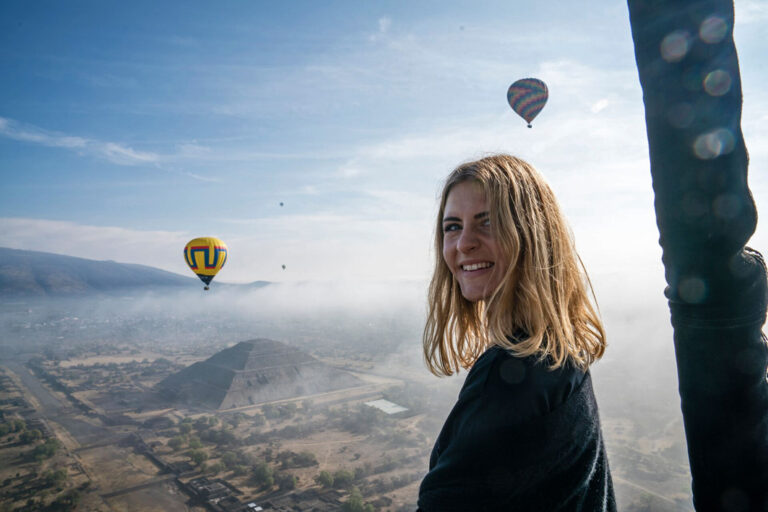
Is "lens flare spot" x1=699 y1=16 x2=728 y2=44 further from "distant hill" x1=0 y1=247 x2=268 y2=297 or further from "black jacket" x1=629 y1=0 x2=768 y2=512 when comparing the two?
"distant hill" x1=0 y1=247 x2=268 y2=297

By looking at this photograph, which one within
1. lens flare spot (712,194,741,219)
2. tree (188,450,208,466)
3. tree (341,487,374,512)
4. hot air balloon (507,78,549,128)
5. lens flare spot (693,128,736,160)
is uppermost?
hot air balloon (507,78,549,128)

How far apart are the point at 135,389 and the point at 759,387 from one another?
3766cm

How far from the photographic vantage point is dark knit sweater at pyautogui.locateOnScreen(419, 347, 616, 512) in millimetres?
787

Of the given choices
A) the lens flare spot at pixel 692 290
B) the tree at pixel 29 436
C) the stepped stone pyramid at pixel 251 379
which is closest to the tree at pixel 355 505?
the lens flare spot at pixel 692 290

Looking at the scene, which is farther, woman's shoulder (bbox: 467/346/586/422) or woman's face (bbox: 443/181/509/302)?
woman's face (bbox: 443/181/509/302)

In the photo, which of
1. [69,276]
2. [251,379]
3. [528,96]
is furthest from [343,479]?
[69,276]

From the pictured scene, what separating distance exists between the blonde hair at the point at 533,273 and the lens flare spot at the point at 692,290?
242 millimetres

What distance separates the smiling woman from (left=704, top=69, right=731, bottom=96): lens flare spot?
1.48ft

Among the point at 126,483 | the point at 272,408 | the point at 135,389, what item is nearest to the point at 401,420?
the point at 272,408

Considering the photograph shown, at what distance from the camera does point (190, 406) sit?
1115 inches

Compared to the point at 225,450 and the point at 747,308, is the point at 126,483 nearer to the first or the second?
the point at 225,450

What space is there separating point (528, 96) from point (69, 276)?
441 ft

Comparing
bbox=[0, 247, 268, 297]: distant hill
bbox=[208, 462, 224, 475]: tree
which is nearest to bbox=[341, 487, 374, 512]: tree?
bbox=[208, 462, 224, 475]: tree

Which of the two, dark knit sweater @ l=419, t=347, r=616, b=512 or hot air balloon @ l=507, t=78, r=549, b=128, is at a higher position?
hot air balloon @ l=507, t=78, r=549, b=128
